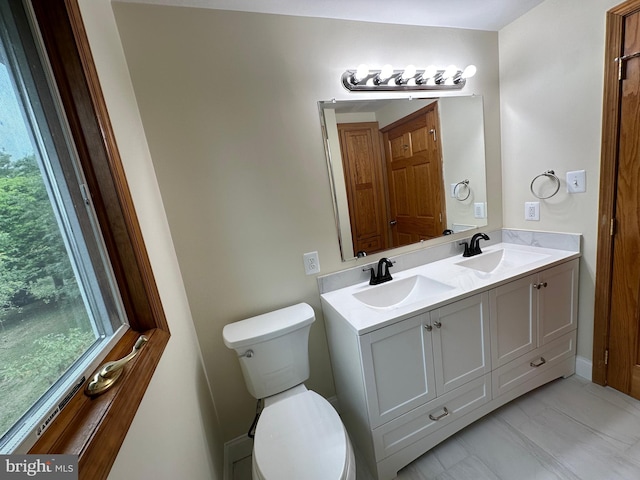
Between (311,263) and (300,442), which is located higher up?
(311,263)

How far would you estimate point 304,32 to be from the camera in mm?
1376

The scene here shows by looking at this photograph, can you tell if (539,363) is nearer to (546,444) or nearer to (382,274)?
(546,444)

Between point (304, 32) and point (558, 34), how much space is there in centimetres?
142

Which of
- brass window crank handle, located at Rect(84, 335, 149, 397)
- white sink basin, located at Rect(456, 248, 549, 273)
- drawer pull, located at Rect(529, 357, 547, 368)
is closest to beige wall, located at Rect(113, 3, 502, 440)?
brass window crank handle, located at Rect(84, 335, 149, 397)

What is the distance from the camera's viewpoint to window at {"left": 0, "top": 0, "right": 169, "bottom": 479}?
491 millimetres

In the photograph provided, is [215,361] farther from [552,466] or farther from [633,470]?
[633,470]

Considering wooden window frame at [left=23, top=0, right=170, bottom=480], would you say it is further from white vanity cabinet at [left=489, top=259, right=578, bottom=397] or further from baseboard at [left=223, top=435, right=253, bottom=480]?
white vanity cabinet at [left=489, top=259, right=578, bottom=397]

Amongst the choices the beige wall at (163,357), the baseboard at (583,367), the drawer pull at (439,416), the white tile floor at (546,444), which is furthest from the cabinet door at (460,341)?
the beige wall at (163,357)

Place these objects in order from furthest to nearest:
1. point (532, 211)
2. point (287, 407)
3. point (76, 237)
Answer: point (532, 211)
point (287, 407)
point (76, 237)

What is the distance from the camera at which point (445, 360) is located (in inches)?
51.9

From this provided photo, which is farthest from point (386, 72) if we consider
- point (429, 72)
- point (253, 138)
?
point (253, 138)

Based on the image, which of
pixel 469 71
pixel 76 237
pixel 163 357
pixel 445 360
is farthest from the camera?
pixel 469 71

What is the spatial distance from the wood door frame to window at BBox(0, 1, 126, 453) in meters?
2.28

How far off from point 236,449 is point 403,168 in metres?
1.90
